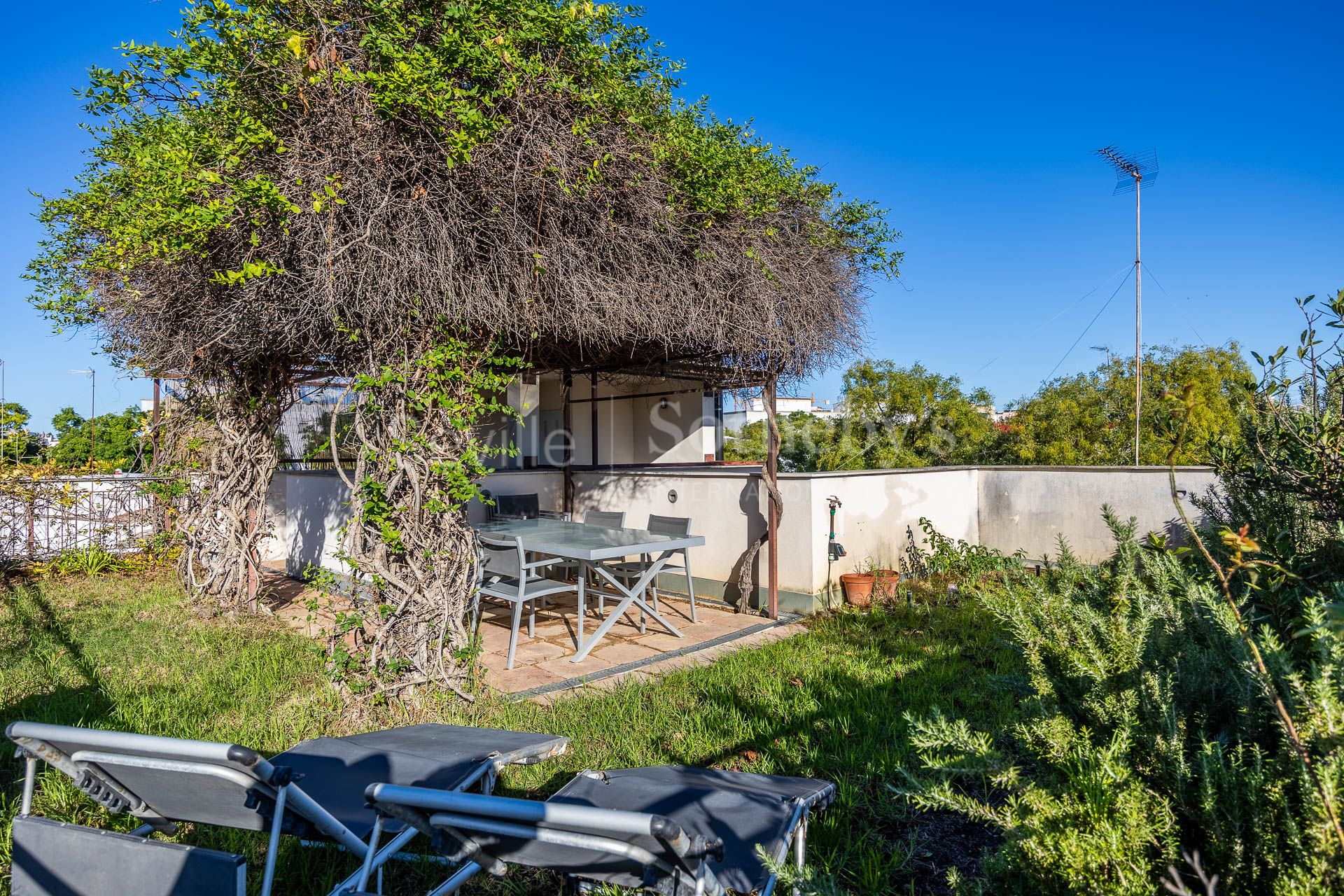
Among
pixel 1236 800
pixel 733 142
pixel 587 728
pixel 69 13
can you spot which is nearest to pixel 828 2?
pixel 733 142

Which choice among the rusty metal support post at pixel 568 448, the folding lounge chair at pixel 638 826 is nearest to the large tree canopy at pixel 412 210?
the folding lounge chair at pixel 638 826

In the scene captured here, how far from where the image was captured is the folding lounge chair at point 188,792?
1582 mm

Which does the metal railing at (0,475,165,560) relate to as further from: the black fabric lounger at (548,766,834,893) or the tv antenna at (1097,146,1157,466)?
the tv antenna at (1097,146,1157,466)

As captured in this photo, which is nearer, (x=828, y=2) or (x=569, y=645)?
(x=569, y=645)

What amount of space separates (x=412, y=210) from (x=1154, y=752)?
3.50 metres

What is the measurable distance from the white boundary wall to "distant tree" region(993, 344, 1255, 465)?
16.5 ft

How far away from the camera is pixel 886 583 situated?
6.49 m

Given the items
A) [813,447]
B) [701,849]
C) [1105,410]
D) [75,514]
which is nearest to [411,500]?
[701,849]

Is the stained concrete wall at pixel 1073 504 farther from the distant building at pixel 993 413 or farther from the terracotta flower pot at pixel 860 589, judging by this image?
the distant building at pixel 993 413

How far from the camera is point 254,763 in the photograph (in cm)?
159

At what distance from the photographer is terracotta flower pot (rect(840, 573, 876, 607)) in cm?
633

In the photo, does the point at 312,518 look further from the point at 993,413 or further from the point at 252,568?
the point at 993,413

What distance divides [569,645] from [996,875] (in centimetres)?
428

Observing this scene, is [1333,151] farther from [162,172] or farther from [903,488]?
[162,172]
